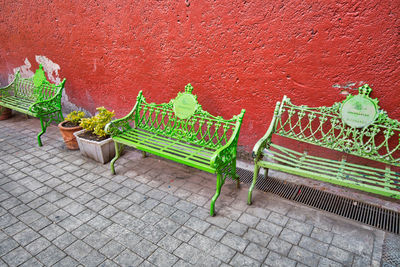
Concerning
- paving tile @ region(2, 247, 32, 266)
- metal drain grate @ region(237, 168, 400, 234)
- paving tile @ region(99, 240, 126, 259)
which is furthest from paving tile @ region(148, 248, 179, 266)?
metal drain grate @ region(237, 168, 400, 234)

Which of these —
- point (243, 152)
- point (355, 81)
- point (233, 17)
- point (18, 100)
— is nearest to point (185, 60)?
point (233, 17)

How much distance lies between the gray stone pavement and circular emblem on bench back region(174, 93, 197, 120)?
36.9 inches

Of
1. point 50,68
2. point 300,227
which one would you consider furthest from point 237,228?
point 50,68

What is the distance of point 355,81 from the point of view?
335 centimetres

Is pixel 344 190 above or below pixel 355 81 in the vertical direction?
below

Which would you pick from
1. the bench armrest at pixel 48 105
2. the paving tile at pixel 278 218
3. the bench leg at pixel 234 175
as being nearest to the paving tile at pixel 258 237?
the paving tile at pixel 278 218

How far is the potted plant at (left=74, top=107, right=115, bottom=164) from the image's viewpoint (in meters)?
4.48

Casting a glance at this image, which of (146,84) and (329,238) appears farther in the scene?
(146,84)

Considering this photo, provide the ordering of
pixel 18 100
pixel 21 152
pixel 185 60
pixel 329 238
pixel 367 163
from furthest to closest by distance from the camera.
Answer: pixel 18 100 < pixel 21 152 < pixel 185 60 < pixel 367 163 < pixel 329 238

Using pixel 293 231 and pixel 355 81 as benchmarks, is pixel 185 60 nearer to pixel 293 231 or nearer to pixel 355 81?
pixel 355 81

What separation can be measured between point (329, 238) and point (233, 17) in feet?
9.95

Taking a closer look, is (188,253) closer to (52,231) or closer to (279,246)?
(279,246)

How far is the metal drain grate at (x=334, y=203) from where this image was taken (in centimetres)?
326

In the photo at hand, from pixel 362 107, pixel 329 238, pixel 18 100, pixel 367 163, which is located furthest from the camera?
pixel 18 100
